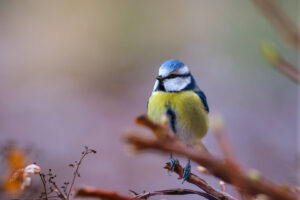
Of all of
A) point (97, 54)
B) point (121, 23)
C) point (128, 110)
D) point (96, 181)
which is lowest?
point (96, 181)

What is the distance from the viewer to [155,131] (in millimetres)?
330

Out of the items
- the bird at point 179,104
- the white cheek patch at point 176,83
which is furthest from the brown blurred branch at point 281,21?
the white cheek patch at point 176,83

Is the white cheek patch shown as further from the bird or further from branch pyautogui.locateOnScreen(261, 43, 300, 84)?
branch pyautogui.locateOnScreen(261, 43, 300, 84)

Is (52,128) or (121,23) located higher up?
(121,23)

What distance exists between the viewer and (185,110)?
4.75ft

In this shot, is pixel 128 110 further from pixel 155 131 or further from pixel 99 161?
pixel 155 131

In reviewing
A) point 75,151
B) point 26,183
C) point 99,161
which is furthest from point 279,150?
point 26,183

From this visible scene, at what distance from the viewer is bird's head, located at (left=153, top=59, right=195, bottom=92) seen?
1422 millimetres

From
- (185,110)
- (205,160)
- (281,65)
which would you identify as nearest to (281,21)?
(281,65)

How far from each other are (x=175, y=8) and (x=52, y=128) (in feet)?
7.48

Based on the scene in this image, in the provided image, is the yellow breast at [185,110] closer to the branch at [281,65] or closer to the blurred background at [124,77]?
the branch at [281,65]

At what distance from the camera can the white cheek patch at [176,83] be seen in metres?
1.48

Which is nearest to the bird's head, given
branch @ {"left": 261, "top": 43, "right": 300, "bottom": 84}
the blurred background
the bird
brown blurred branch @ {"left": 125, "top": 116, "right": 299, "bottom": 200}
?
the bird

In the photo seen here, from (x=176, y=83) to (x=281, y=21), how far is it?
107 centimetres
